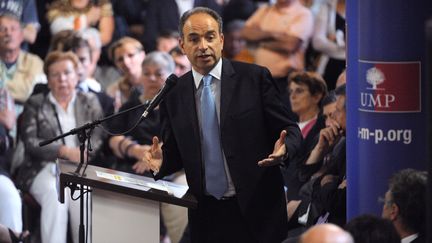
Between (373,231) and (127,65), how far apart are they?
18.0 ft

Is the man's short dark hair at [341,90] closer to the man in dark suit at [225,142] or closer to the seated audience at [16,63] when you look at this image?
the man in dark suit at [225,142]

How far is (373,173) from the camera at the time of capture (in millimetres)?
5895

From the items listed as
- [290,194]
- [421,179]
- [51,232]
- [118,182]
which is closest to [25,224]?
[51,232]

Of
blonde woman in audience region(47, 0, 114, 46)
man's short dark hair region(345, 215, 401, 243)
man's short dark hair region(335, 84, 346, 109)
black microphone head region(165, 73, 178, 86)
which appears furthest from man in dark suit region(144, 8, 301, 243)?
blonde woman in audience region(47, 0, 114, 46)

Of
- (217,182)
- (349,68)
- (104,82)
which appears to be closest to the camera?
(217,182)

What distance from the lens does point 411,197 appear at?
17.0 feet

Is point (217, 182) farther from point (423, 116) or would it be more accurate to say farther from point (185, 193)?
point (423, 116)

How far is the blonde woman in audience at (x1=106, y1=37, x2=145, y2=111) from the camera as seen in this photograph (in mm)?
9789

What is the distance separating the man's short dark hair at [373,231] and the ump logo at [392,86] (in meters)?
1.23

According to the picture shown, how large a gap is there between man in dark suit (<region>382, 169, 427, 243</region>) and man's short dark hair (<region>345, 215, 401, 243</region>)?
0.52 metres

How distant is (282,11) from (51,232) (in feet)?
8.26

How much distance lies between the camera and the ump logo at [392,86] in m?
5.70

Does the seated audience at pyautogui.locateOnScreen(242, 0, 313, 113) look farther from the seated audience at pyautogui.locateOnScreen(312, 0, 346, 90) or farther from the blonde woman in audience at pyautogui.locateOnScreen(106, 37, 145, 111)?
the blonde woman in audience at pyautogui.locateOnScreen(106, 37, 145, 111)

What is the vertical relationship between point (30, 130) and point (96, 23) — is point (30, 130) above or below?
below
